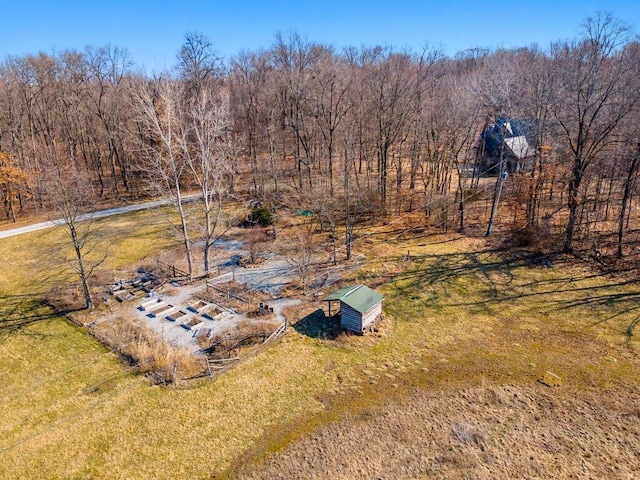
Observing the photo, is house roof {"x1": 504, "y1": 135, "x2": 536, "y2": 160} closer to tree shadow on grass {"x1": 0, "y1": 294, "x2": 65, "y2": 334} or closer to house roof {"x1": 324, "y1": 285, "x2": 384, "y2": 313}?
house roof {"x1": 324, "y1": 285, "x2": 384, "y2": 313}

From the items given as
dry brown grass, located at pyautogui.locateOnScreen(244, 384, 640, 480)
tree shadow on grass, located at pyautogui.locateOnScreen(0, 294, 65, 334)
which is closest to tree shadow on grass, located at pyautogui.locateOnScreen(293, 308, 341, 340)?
dry brown grass, located at pyautogui.locateOnScreen(244, 384, 640, 480)

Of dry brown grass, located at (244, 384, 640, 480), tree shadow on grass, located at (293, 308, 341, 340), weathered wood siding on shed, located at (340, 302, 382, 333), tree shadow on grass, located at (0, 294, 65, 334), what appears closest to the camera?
dry brown grass, located at (244, 384, 640, 480)

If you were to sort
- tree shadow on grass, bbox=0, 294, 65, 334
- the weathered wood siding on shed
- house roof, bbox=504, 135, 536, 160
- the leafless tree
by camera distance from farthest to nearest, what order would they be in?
house roof, bbox=504, 135, 536, 160 → the leafless tree → tree shadow on grass, bbox=0, 294, 65, 334 → the weathered wood siding on shed

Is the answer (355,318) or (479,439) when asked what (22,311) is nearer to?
(355,318)

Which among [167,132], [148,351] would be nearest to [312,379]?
[148,351]

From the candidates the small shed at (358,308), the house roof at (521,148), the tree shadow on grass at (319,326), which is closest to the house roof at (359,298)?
the small shed at (358,308)

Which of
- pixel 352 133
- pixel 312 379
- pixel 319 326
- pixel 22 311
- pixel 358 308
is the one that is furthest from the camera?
pixel 352 133

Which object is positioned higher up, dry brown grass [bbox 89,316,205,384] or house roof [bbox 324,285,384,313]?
house roof [bbox 324,285,384,313]

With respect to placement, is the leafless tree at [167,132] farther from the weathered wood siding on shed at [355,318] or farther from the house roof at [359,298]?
the weathered wood siding on shed at [355,318]
